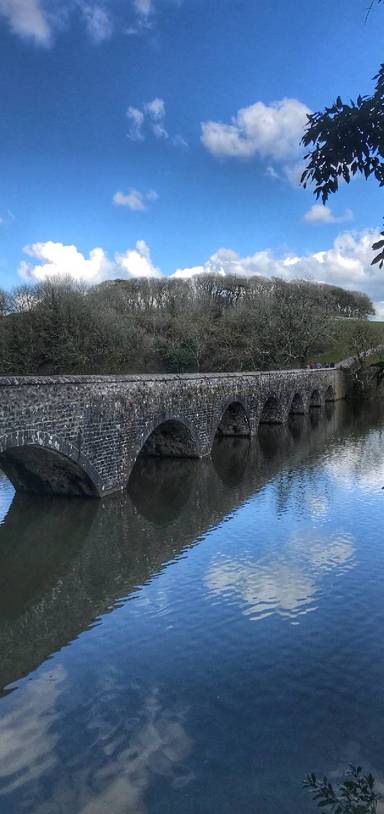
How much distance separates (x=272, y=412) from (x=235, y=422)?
19.1ft

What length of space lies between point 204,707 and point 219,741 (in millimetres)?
588

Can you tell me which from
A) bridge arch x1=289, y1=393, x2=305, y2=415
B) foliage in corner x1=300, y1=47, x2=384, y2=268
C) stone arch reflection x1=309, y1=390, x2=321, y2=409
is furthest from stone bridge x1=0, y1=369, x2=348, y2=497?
stone arch reflection x1=309, y1=390, x2=321, y2=409

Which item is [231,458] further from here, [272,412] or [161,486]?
[272,412]

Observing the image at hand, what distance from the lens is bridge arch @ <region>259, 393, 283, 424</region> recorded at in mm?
31297

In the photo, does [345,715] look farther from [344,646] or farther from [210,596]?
[210,596]

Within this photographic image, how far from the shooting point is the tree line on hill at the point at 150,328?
3853cm

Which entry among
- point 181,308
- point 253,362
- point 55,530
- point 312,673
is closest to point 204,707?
point 312,673

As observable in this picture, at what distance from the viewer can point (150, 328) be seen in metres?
49.2

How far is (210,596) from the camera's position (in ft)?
29.3

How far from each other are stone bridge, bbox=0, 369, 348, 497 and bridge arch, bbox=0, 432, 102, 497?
2 cm

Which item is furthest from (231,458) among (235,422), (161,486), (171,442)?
(161,486)

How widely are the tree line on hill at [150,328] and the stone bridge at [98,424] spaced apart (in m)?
19.3

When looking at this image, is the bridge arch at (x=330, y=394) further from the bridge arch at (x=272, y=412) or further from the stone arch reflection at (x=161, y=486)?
the stone arch reflection at (x=161, y=486)

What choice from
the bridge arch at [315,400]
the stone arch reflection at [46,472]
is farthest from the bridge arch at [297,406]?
the stone arch reflection at [46,472]
